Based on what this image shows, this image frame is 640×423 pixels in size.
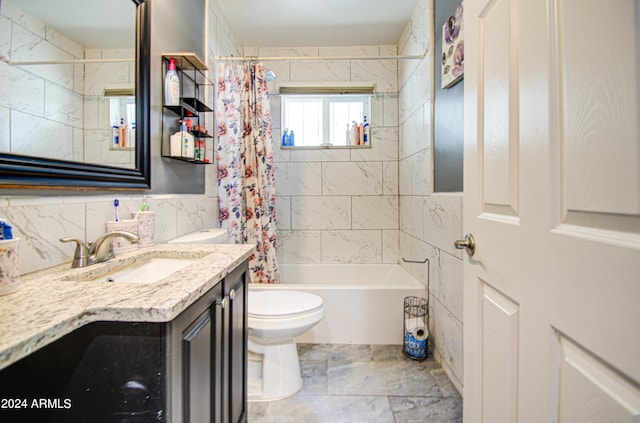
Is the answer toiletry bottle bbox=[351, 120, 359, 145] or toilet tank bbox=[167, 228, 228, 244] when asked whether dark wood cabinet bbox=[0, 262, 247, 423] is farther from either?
toiletry bottle bbox=[351, 120, 359, 145]

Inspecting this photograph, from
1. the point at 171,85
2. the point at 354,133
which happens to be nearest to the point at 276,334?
the point at 171,85

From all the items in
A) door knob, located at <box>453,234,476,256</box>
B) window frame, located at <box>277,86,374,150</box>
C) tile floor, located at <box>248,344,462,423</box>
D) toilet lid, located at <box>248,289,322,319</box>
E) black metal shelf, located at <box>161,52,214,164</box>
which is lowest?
tile floor, located at <box>248,344,462,423</box>

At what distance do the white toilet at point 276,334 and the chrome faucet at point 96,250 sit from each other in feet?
1.73

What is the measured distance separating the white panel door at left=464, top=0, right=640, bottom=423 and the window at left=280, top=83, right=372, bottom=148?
7.27 ft

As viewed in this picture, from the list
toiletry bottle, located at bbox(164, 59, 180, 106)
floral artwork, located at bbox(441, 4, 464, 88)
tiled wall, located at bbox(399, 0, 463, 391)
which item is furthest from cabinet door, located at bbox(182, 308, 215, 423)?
floral artwork, located at bbox(441, 4, 464, 88)

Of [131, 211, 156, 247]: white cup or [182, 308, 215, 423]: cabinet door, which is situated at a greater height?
[131, 211, 156, 247]: white cup

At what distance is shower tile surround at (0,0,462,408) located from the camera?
1.77m

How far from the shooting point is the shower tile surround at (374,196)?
1770 millimetres

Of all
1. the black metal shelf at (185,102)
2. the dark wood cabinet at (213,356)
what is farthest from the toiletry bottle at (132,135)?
the dark wood cabinet at (213,356)

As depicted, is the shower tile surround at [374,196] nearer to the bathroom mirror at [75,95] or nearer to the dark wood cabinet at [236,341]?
the bathroom mirror at [75,95]

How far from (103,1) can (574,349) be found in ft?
6.03

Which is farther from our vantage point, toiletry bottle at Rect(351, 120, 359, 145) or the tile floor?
toiletry bottle at Rect(351, 120, 359, 145)

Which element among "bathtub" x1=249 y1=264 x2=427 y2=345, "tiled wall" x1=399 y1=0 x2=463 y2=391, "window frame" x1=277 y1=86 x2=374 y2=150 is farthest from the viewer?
"window frame" x1=277 y1=86 x2=374 y2=150

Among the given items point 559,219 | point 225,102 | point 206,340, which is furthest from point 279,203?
point 559,219
